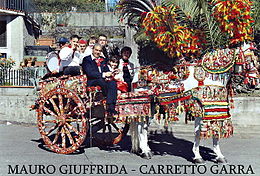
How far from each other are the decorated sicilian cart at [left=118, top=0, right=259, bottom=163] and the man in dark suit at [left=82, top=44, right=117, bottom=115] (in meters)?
0.72

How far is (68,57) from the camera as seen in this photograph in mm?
8914

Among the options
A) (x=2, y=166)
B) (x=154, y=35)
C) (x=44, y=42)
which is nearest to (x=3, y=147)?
(x=2, y=166)

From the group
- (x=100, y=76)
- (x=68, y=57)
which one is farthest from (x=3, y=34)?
(x=100, y=76)

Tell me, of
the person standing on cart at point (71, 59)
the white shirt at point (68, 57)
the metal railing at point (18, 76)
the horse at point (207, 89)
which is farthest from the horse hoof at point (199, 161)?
the metal railing at point (18, 76)

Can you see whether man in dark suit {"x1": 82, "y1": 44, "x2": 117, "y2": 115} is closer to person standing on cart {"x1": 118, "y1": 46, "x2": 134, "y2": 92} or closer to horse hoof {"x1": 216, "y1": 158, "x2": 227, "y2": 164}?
person standing on cart {"x1": 118, "y1": 46, "x2": 134, "y2": 92}

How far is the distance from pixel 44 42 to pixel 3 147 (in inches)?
680

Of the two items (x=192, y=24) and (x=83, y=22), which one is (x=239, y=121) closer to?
(x=192, y=24)

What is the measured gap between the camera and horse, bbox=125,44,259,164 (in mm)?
7523

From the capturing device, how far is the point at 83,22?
28.9 m

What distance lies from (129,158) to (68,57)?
94.9 inches

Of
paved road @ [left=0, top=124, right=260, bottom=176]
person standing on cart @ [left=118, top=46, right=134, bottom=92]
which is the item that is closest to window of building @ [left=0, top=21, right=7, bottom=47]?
paved road @ [left=0, top=124, right=260, bottom=176]

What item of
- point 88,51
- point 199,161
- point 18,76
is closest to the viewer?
point 199,161

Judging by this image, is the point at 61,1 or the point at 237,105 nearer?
the point at 237,105

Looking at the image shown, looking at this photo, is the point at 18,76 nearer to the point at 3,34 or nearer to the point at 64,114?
the point at 64,114
